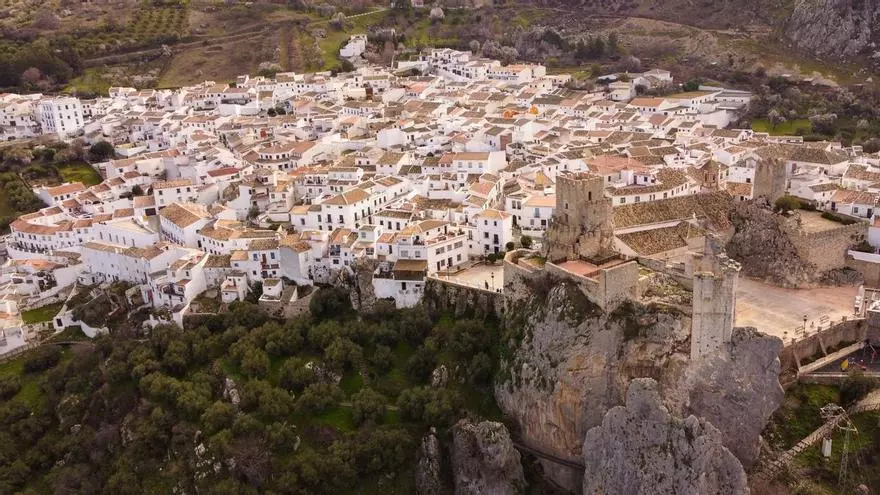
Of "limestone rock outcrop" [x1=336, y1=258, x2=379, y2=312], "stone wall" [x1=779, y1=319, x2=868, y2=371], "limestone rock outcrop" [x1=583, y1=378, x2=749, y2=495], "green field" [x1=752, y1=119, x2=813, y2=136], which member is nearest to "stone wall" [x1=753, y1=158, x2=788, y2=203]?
"stone wall" [x1=779, y1=319, x2=868, y2=371]

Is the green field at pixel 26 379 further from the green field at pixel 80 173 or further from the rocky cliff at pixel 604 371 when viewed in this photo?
the rocky cliff at pixel 604 371

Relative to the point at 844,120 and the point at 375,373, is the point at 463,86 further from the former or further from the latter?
the point at 375,373

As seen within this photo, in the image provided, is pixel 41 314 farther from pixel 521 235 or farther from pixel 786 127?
pixel 786 127

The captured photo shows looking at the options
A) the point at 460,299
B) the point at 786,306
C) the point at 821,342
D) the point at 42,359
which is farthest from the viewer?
the point at 42,359

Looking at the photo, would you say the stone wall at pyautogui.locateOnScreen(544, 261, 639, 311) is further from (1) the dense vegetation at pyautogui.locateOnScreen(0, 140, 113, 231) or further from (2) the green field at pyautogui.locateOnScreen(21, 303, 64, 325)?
(1) the dense vegetation at pyautogui.locateOnScreen(0, 140, 113, 231)

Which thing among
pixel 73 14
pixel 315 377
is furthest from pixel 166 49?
pixel 315 377

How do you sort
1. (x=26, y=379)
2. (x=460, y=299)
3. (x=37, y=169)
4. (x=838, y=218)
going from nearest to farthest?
(x=838, y=218), (x=460, y=299), (x=26, y=379), (x=37, y=169)

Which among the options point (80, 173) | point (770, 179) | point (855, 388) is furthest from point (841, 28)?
point (80, 173)
